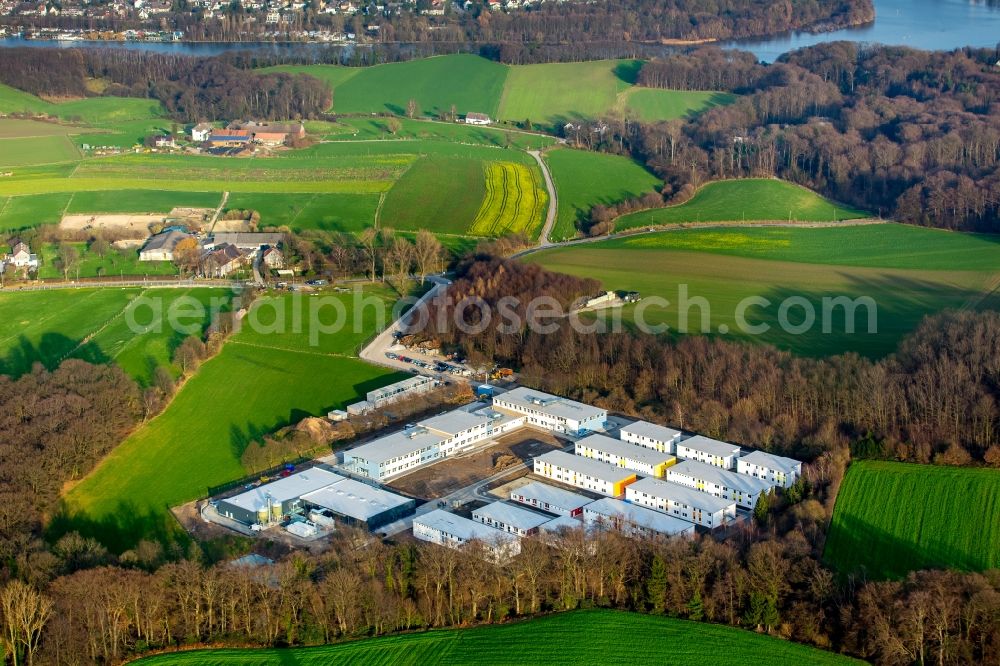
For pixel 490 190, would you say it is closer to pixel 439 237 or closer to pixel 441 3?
pixel 439 237

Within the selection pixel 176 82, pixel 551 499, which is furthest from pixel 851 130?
pixel 551 499

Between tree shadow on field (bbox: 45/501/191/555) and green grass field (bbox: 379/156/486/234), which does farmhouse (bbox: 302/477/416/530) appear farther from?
green grass field (bbox: 379/156/486/234)

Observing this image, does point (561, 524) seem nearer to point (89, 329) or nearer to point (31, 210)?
point (89, 329)

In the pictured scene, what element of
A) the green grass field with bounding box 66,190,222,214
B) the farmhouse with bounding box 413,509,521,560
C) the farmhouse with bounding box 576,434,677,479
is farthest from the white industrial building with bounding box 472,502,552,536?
the green grass field with bounding box 66,190,222,214

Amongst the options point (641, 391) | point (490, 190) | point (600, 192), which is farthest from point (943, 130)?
point (641, 391)

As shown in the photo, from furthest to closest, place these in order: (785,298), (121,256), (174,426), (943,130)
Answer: (943,130)
(121,256)
(785,298)
(174,426)

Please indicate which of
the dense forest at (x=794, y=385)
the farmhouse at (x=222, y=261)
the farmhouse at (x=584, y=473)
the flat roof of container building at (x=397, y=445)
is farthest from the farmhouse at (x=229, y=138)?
the farmhouse at (x=584, y=473)

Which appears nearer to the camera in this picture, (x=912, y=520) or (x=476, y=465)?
(x=912, y=520)

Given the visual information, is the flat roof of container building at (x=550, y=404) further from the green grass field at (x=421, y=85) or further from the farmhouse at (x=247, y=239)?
the green grass field at (x=421, y=85)
